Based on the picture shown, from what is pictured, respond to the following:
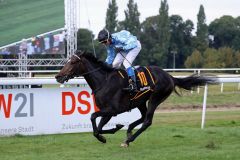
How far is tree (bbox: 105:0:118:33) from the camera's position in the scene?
50441mm

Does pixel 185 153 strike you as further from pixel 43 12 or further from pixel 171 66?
pixel 171 66

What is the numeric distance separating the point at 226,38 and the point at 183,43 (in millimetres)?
8635

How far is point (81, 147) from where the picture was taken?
816 centimetres

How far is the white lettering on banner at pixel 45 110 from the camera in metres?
9.59

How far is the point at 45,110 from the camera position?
9.91 metres

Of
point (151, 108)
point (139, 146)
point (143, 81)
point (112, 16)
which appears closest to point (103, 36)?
point (143, 81)

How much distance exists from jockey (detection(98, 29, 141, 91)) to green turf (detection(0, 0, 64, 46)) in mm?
21694

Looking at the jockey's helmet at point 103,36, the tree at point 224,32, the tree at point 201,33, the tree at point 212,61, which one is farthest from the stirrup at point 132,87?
the tree at point 224,32

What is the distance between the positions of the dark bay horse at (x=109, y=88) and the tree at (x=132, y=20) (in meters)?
43.7

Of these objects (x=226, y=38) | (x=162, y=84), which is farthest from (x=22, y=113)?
(x=226, y=38)

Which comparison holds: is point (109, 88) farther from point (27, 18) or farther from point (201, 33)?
point (201, 33)

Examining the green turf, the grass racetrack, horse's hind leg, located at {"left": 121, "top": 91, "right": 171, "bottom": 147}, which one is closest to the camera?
the grass racetrack

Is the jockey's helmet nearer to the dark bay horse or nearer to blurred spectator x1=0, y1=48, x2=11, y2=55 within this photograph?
the dark bay horse

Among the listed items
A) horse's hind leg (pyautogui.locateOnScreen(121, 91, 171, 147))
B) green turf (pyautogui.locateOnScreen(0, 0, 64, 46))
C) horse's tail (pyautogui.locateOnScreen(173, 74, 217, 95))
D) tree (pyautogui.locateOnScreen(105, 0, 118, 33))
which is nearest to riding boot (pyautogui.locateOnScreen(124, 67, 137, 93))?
horse's hind leg (pyautogui.locateOnScreen(121, 91, 171, 147))
